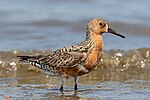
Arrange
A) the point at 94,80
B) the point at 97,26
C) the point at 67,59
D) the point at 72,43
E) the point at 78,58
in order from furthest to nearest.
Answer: the point at 72,43 → the point at 94,80 → the point at 97,26 → the point at 67,59 → the point at 78,58

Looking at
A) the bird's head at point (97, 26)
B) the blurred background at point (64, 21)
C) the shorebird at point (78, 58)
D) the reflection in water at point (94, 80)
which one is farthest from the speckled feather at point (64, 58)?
the blurred background at point (64, 21)

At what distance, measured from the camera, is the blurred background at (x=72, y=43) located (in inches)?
434

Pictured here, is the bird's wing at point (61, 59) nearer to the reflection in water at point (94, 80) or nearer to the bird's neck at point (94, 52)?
the bird's neck at point (94, 52)

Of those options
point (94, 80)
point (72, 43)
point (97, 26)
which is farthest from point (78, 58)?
point (72, 43)

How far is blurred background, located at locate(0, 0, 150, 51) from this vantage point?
16.0m

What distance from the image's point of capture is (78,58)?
35.4ft

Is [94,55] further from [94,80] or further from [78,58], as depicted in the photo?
[94,80]

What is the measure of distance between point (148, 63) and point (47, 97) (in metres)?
4.28

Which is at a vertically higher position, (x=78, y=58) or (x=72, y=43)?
(x=72, y=43)

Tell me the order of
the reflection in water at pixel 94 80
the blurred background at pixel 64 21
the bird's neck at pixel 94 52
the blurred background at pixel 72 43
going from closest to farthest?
1. the reflection in water at pixel 94 80
2. the bird's neck at pixel 94 52
3. the blurred background at pixel 72 43
4. the blurred background at pixel 64 21

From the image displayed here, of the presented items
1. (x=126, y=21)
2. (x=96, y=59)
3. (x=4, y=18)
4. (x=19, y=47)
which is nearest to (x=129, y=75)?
(x=96, y=59)

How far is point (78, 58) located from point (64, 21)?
7.16 m

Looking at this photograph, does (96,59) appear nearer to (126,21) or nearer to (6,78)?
(6,78)

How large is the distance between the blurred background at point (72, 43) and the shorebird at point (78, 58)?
1.26 feet
